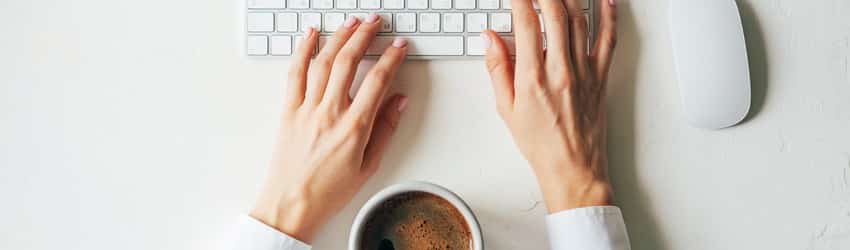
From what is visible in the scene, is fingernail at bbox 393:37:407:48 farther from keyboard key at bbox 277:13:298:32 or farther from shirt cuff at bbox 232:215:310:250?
shirt cuff at bbox 232:215:310:250

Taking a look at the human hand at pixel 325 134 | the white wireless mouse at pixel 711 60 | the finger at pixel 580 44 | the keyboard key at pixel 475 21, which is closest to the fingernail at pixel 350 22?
the human hand at pixel 325 134

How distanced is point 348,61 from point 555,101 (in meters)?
0.21

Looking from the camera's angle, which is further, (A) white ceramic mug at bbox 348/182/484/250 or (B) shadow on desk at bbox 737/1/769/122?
(B) shadow on desk at bbox 737/1/769/122

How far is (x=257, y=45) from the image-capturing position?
0.70 meters

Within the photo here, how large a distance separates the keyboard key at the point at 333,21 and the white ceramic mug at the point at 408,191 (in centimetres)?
19

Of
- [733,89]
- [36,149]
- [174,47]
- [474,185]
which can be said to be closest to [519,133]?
[474,185]

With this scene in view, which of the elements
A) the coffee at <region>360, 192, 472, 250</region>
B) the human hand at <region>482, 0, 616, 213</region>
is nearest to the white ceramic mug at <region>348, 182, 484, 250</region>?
the coffee at <region>360, 192, 472, 250</region>

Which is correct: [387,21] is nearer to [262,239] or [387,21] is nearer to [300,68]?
[300,68]

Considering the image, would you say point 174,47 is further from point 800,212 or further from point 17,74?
point 800,212

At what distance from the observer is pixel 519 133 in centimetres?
69

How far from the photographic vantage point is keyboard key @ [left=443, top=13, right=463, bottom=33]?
2.29 feet

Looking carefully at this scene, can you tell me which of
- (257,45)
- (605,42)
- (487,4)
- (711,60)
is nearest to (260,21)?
(257,45)

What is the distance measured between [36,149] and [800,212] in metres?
0.79

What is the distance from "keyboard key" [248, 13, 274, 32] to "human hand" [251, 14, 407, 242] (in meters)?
0.04
